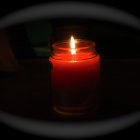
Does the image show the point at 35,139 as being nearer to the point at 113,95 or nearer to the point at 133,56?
the point at 113,95

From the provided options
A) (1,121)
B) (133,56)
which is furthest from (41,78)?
(133,56)

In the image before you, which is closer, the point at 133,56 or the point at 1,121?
the point at 1,121

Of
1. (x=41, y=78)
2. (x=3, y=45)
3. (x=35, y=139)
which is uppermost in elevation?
(x=3, y=45)

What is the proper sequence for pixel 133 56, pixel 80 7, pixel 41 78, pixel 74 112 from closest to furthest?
pixel 80 7, pixel 74 112, pixel 41 78, pixel 133 56

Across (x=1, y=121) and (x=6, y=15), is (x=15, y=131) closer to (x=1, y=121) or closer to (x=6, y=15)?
(x=1, y=121)

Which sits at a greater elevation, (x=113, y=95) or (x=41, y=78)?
(x=41, y=78)

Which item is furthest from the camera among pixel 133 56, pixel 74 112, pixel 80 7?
pixel 133 56
